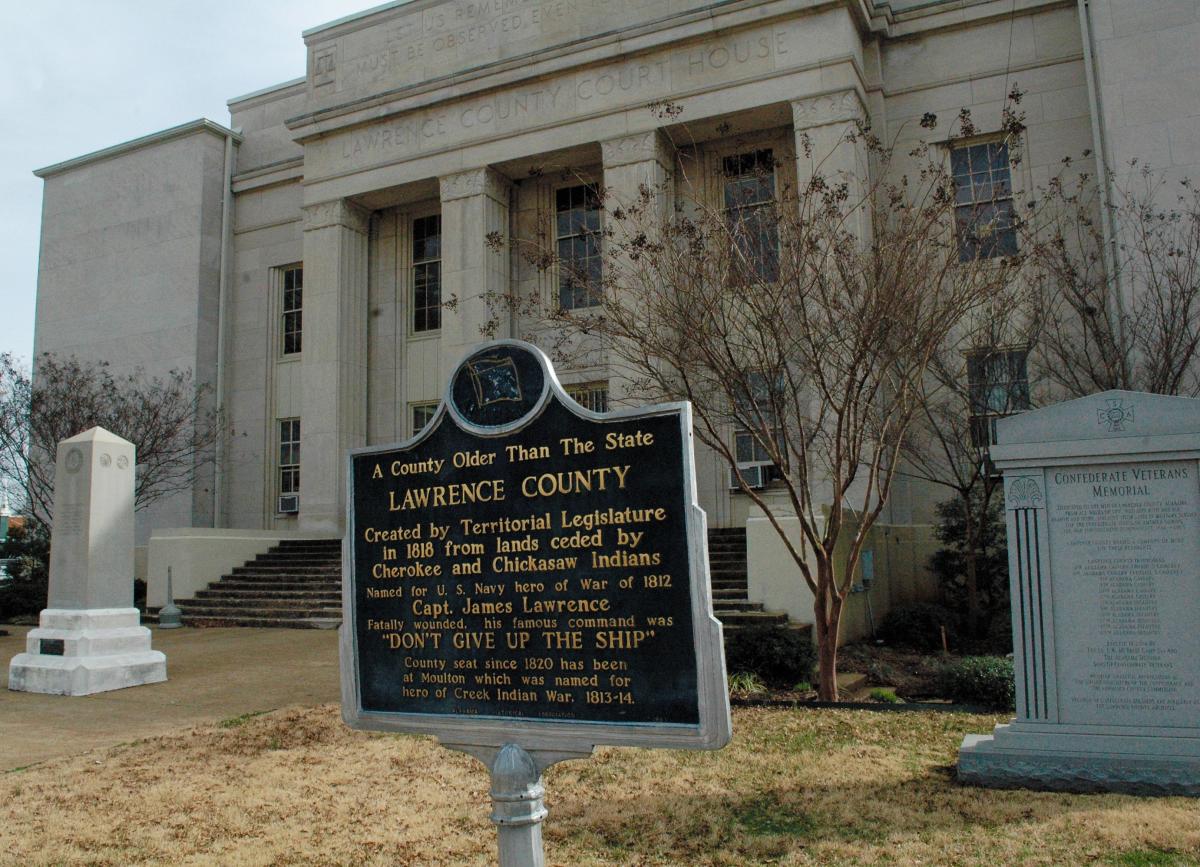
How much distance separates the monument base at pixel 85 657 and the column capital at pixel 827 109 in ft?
49.1

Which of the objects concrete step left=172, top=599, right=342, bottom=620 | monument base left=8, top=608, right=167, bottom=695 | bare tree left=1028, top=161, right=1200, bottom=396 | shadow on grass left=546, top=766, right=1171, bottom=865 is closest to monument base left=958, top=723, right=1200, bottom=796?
shadow on grass left=546, top=766, right=1171, bottom=865

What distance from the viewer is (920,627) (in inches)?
629

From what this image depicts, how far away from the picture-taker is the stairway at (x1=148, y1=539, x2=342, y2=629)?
1956cm

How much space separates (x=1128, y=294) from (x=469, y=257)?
→ 539 inches

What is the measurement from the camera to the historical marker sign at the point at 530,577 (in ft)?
11.6

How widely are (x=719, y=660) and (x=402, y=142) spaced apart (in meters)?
22.8

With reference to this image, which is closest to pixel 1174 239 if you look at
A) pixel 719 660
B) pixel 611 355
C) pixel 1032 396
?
pixel 1032 396

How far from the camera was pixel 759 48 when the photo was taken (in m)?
20.4

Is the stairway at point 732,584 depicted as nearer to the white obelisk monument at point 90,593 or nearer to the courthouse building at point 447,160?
the courthouse building at point 447,160

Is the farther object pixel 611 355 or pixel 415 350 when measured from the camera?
pixel 415 350

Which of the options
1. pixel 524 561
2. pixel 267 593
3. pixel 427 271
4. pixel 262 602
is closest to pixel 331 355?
pixel 427 271

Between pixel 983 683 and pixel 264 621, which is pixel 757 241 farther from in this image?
pixel 264 621

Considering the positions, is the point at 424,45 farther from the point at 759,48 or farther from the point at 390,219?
the point at 759,48

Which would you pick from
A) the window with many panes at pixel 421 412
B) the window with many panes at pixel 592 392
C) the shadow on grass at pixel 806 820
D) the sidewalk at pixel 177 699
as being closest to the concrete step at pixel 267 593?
the sidewalk at pixel 177 699
